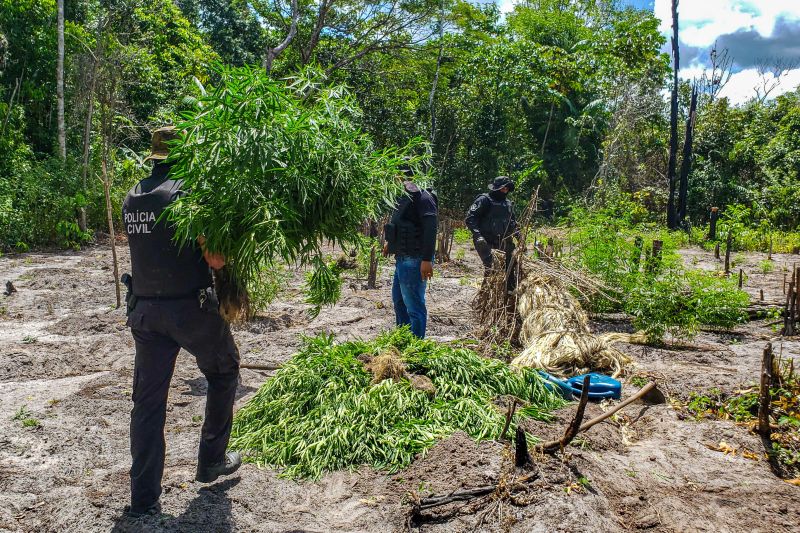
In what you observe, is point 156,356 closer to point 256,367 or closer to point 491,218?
point 256,367

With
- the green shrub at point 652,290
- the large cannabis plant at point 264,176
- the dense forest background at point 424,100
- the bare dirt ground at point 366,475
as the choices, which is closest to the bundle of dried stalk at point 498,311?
the green shrub at point 652,290

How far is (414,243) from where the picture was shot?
5.80 meters

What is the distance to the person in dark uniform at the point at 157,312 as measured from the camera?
10.5ft

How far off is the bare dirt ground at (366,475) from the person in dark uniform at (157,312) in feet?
1.15

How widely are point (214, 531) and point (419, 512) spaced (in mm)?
1008

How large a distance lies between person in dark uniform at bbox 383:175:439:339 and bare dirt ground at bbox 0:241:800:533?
61.3 inches

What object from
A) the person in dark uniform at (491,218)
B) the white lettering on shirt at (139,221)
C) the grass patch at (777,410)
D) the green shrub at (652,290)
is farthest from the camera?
the person in dark uniform at (491,218)

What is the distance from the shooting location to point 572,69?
23844mm

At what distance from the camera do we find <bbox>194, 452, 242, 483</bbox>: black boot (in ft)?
11.5

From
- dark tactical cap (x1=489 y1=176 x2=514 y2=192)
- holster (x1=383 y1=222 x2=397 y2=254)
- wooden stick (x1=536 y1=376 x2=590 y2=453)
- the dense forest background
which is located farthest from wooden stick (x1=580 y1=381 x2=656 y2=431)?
the dense forest background

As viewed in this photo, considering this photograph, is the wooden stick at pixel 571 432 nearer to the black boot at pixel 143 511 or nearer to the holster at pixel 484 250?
the black boot at pixel 143 511

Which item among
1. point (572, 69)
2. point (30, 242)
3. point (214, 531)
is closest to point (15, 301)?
point (30, 242)

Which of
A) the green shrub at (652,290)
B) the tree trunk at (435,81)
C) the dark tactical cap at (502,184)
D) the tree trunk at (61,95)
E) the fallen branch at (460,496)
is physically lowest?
the fallen branch at (460,496)

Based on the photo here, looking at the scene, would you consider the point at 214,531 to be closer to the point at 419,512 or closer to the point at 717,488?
the point at 419,512
